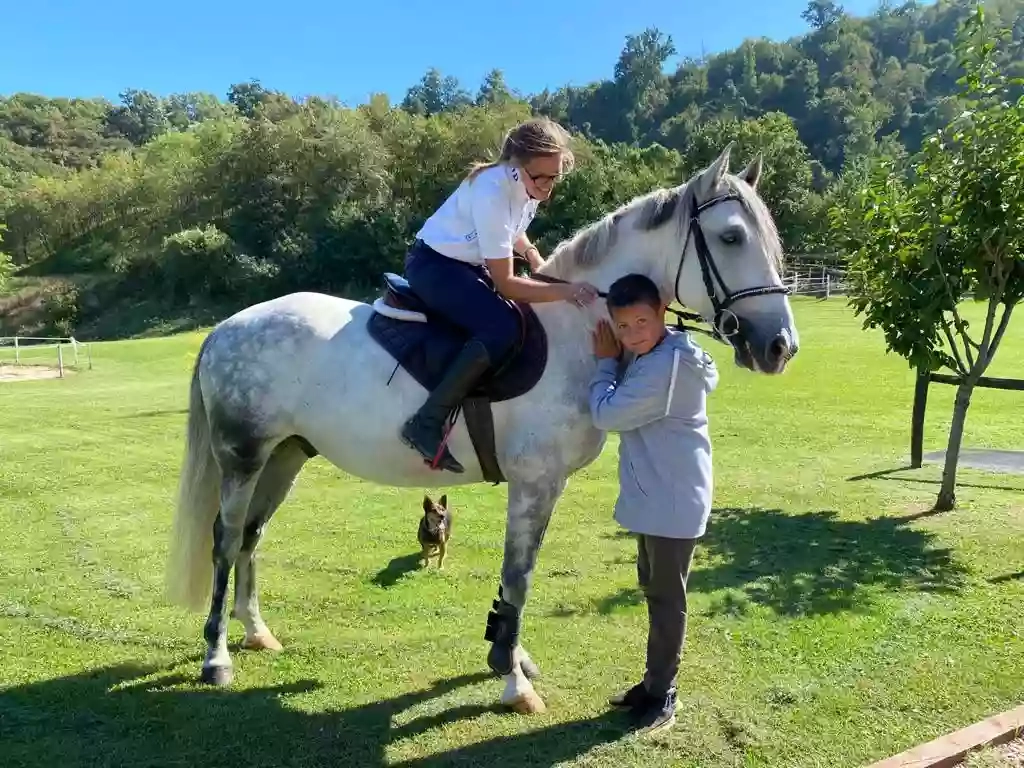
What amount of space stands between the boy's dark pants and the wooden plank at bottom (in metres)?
0.90

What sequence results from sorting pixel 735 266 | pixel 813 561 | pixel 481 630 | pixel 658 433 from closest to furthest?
pixel 735 266 → pixel 658 433 → pixel 481 630 → pixel 813 561

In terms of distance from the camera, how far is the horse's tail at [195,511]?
4180 millimetres

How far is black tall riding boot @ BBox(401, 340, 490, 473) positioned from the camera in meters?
3.24

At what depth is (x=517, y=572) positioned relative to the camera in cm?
357

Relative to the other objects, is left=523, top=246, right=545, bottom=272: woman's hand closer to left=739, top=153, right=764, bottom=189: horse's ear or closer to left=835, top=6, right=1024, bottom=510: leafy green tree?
left=739, top=153, right=764, bottom=189: horse's ear

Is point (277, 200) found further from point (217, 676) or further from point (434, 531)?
point (217, 676)

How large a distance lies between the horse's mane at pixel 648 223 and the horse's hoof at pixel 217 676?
2.75 meters

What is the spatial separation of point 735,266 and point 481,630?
9.20 ft

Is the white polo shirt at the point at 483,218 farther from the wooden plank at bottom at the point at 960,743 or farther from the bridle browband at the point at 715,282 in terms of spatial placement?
the wooden plank at bottom at the point at 960,743

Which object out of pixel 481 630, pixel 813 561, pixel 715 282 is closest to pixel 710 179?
pixel 715 282

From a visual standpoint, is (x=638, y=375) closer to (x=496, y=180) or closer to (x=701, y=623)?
(x=496, y=180)

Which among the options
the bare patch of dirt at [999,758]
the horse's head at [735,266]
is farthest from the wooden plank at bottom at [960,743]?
the horse's head at [735,266]

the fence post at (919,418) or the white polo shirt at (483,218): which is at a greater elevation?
the white polo shirt at (483,218)

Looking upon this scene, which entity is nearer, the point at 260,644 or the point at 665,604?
the point at 665,604
